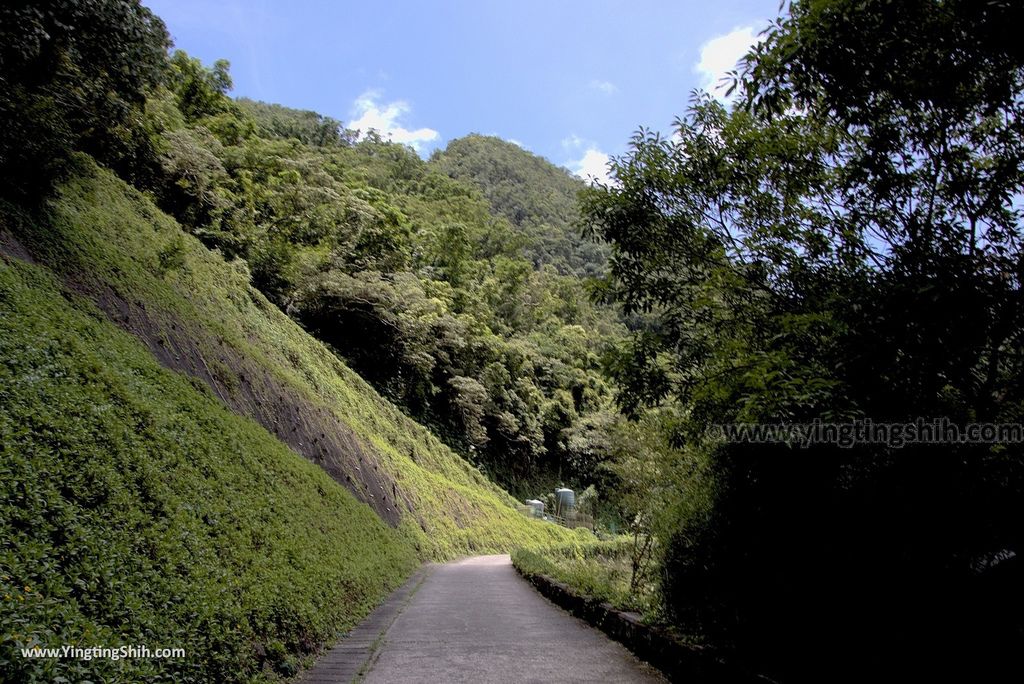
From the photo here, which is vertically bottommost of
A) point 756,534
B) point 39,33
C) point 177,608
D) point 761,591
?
point 177,608

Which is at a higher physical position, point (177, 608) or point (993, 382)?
point (993, 382)

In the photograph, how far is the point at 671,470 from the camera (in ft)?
31.2

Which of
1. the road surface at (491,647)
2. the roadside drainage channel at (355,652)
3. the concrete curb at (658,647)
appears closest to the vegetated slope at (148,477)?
the roadside drainage channel at (355,652)

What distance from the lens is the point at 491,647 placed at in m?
7.80

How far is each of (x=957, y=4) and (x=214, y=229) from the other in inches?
1047

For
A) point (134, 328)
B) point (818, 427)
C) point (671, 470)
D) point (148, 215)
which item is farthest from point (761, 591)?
point (148, 215)

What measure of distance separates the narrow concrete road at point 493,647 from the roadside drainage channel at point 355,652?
0.12 meters

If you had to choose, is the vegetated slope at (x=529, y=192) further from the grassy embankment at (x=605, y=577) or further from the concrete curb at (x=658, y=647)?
the concrete curb at (x=658, y=647)

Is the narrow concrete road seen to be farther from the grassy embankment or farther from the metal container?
the metal container

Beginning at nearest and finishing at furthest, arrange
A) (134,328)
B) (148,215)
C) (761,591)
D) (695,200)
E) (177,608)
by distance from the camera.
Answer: (177,608), (761,591), (695,200), (134,328), (148,215)

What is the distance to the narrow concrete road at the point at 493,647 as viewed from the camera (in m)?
6.42

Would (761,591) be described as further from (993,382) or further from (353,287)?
(353,287)

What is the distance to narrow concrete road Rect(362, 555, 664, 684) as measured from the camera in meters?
6.42

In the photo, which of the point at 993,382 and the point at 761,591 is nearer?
the point at 993,382
